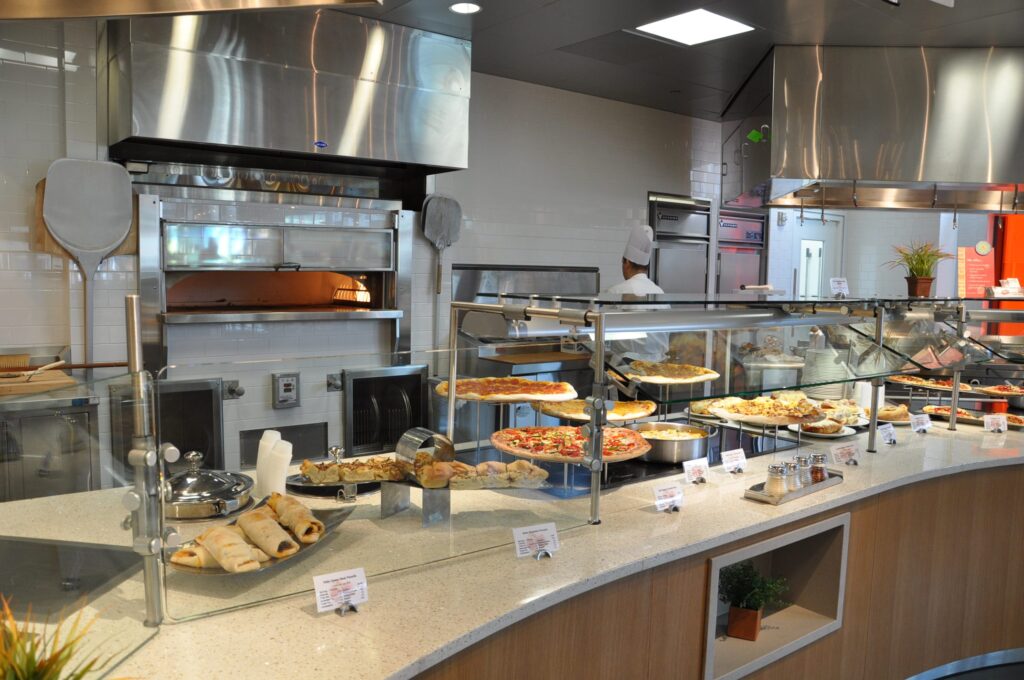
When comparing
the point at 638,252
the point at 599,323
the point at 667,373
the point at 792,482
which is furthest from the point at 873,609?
the point at 638,252

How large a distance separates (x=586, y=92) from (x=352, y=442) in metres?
5.02

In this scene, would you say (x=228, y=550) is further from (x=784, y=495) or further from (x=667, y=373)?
(x=784, y=495)


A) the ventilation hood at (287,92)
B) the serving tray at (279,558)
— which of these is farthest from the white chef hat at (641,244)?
the serving tray at (279,558)

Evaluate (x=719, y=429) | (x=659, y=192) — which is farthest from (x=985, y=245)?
(x=719, y=429)

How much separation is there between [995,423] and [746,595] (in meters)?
1.96

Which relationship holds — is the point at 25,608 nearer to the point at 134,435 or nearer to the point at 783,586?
the point at 134,435

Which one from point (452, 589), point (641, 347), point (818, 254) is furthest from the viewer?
point (818, 254)

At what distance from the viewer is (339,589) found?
172cm

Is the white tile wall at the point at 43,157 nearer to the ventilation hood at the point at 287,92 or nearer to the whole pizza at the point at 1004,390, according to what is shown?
the ventilation hood at the point at 287,92

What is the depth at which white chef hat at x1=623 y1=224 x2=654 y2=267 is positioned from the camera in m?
6.00

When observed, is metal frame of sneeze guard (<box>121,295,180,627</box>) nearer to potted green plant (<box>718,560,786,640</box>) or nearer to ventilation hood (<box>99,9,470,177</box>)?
potted green plant (<box>718,560,786,640</box>)

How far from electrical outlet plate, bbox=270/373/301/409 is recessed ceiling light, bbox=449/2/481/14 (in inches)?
128

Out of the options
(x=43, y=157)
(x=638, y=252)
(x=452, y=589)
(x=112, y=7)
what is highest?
(x=43, y=157)

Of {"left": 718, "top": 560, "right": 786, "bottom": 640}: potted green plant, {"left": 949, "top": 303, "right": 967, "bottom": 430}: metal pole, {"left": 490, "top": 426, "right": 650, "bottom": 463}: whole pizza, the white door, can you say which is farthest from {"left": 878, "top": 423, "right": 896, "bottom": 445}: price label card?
the white door
